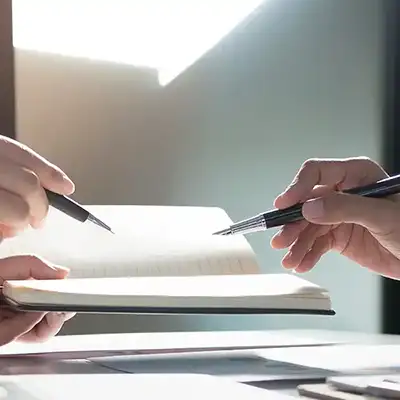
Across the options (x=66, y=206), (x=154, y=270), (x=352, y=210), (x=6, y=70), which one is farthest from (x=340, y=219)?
(x=6, y=70)

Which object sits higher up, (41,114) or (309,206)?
(41,114)

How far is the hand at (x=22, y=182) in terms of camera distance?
2.05 ft

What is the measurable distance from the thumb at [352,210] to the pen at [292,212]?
0.04 feet

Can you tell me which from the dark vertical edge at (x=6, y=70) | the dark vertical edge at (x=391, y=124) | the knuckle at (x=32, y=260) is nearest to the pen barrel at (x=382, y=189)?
the knuckle at (x=32, y=260)

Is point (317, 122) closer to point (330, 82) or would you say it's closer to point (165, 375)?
point (330, 82)

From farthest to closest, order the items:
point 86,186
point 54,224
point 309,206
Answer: point 86,186 → point 54,224 → point 309,206

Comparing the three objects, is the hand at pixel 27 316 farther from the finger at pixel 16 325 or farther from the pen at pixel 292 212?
the pen at pixel 292 212

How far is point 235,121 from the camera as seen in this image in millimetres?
1390

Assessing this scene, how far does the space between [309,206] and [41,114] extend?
2.35 feet

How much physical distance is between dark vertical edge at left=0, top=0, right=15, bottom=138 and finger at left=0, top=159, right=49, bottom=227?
1.95 feet

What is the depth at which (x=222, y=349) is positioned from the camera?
2.60 ft

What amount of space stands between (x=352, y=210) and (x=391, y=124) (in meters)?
0.58

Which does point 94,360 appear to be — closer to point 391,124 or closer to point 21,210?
point 21,210

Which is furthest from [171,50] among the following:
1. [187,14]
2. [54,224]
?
[54,224]
